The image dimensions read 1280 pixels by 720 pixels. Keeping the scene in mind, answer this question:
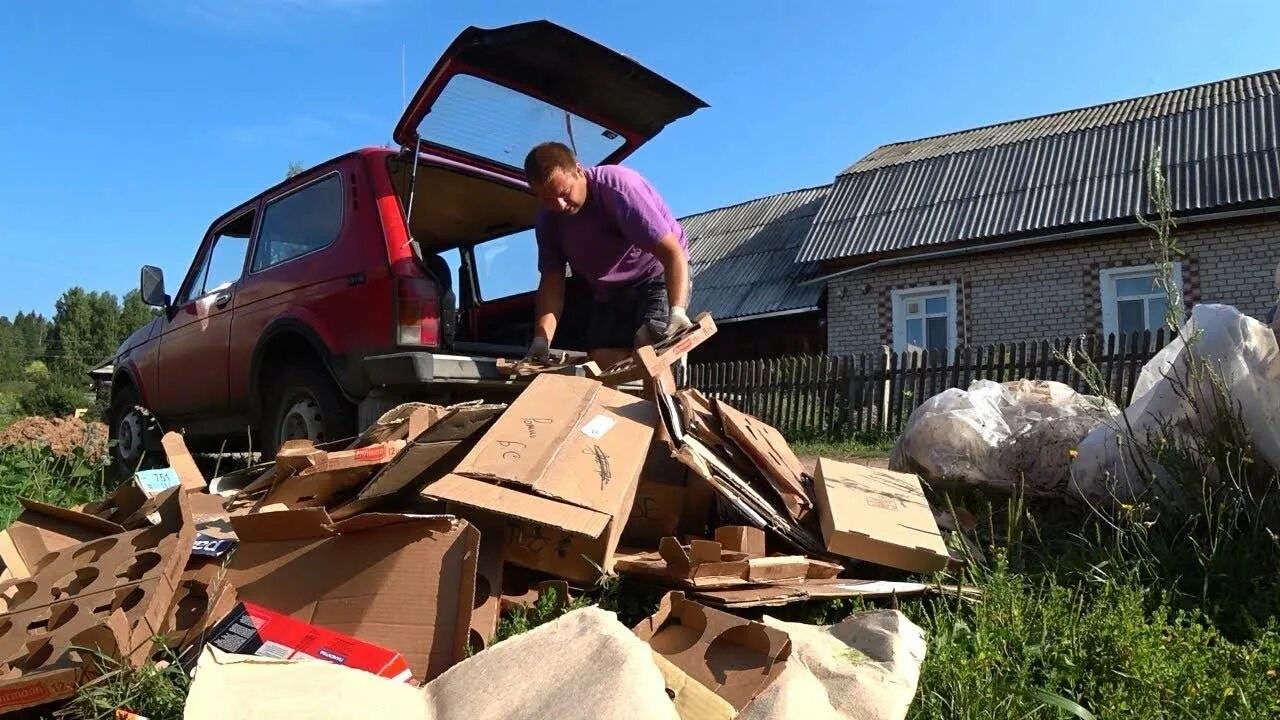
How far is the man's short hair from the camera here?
3756 millimetres

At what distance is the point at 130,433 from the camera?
5.93 meters

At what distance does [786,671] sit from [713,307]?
16.8 metres

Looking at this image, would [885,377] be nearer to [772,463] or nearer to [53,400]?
[772,463]

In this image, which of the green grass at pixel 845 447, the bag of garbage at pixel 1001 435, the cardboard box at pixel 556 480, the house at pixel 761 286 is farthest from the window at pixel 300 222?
the house at pixel 761 286

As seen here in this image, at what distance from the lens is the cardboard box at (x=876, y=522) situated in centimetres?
278

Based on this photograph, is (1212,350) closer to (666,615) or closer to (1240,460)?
(1240,460)

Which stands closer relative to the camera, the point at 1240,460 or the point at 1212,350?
the point at 1240,460

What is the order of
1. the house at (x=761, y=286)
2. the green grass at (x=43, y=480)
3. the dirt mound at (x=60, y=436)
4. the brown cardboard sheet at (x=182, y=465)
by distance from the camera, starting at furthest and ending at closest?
the house at (x=761, y=286) < the dirt mound at (x=60, y=436) < the green grass at (x=43, y=480) < the brown cardboard sheet at (x=182, y=465)

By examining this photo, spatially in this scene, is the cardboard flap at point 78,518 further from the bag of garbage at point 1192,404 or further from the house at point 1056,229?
the house at point 1056,229

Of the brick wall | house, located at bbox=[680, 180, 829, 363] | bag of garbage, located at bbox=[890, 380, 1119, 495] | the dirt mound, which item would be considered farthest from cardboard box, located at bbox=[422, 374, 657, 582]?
house, located at bbox=[680, 180, 829, 363]

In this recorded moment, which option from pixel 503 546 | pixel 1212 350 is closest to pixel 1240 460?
pixel 1212 350

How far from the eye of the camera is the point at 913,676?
202cm

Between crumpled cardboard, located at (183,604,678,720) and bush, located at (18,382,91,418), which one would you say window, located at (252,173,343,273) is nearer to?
crumpled cardboard, located at (183,604,678,720)

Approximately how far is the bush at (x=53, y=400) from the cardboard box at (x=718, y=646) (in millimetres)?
20732
